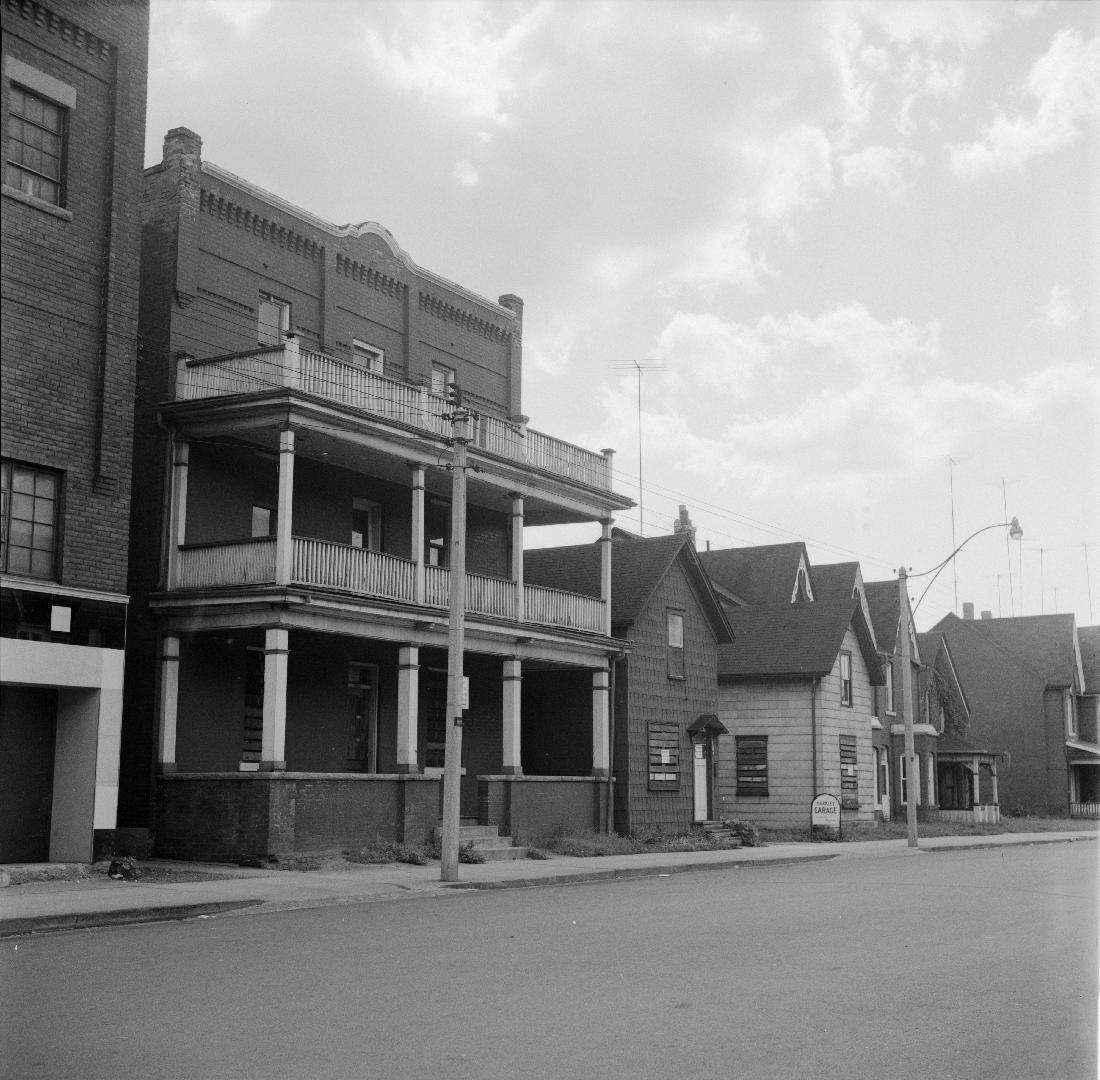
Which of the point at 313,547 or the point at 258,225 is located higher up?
the point at 258,225

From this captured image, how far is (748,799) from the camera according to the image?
40.2 metres

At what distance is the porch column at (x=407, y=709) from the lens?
2591 centimetres

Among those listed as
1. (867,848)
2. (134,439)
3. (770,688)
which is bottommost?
(867,848)

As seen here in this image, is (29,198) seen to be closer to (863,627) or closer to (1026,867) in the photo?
(1026,867)

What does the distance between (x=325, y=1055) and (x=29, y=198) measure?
16.9 metres

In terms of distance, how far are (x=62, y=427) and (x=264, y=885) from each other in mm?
7463

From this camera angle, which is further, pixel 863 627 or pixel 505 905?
pixel 863 627

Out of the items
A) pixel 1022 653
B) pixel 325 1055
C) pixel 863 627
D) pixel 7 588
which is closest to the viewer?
pixel 325 1055

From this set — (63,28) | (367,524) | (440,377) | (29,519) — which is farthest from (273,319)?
(29,519)

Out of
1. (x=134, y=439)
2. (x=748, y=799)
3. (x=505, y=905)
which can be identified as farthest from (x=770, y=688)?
(x=505, y=905)

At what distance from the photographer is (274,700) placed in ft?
77.4

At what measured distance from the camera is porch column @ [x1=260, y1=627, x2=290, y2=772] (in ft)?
76.6

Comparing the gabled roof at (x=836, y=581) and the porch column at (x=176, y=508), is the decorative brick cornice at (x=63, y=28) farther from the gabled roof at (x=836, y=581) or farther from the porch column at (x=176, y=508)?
the gabled roof at (x=836, y=581)

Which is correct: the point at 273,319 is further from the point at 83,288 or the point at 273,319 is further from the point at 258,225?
the point at 83,288
